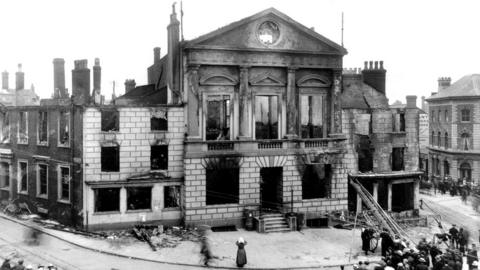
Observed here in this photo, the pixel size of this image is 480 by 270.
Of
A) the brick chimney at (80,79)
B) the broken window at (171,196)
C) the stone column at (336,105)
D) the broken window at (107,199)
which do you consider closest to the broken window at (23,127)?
the brick chimney at (80,79)

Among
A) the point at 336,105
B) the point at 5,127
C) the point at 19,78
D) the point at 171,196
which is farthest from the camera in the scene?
the point at 19,78

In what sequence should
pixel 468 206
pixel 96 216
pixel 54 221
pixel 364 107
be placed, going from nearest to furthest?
1. pixel 96 216
2. pixel 54 221
3. pixel 364 107
4. pixel 468 206

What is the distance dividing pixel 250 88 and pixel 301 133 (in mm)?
4786

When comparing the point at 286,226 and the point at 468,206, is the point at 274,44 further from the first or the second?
the point at 468,206

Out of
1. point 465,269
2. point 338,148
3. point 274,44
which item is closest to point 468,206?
point 338,148

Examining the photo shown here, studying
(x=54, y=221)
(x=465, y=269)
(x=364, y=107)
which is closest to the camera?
(x=465, y=269)

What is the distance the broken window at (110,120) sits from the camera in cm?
3209

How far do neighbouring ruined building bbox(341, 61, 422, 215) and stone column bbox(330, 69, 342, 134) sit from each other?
1846mm

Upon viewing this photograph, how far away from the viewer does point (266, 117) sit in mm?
35375

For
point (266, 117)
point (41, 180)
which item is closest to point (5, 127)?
point (41, 180)

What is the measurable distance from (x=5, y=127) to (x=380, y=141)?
28.1 meters

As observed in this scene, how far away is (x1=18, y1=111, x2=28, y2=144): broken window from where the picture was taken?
3759 centimetres

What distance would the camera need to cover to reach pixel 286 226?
33.5 metres

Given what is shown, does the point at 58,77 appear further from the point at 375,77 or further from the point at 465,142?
the point at 465,142
